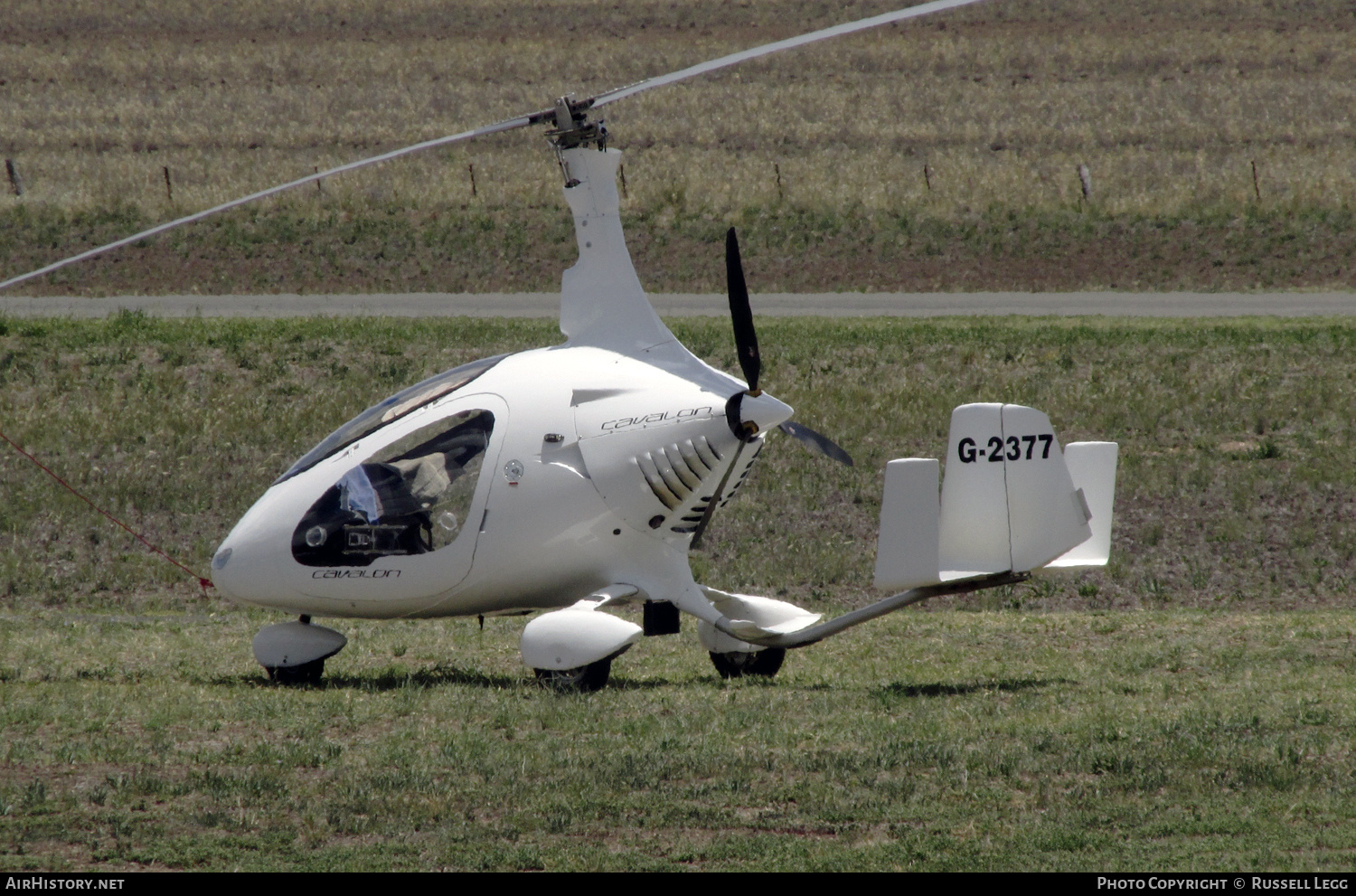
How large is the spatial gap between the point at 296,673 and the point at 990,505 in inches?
207

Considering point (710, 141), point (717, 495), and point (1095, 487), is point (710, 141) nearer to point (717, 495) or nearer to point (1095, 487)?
point (717, 495)

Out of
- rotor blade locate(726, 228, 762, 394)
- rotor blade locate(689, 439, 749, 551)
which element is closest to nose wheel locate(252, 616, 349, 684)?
rotor blade locate(689, 439, 749, 551)

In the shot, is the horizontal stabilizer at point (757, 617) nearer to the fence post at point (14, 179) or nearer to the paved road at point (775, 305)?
the paved road at point (775, 305)

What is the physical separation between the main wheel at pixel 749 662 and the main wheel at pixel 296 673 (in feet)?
9.94

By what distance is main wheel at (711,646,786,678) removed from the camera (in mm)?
11695

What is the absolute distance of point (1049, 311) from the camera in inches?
1091

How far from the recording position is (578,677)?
10680 mm

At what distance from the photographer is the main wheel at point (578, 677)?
10.7 metres

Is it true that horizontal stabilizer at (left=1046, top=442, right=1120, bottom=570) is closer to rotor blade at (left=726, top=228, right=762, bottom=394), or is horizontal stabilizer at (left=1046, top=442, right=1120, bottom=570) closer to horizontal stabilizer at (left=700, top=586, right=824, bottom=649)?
horizontal stabilizer at (left=700, top=586, right=824, bottom=649)

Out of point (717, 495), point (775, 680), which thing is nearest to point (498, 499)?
point (717, 495)

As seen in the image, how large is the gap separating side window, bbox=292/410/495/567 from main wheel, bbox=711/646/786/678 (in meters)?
2.36

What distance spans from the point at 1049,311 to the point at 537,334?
31.9ft

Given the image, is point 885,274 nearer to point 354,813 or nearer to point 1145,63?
point 354,813

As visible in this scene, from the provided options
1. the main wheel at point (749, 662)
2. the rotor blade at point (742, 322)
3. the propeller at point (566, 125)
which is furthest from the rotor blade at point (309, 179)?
the main wheel at point (749, 662)
